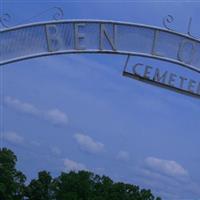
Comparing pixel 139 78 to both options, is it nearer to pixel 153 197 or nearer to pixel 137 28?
pixel 137 28

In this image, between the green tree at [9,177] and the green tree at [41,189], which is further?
the green tree at [41,189]

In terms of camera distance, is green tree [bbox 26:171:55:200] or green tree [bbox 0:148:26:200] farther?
green tree [bbox 26:171:55:200]

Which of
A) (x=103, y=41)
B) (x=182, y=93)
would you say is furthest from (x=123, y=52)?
(x=182, y=93)

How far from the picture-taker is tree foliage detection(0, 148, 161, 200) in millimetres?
52875

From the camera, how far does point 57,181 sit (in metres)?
55.8

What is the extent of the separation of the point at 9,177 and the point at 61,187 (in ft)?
13.6

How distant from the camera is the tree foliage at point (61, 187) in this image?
52.9m

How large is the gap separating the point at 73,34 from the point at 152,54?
4.89 feet

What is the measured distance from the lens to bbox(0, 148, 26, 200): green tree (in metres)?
52.7

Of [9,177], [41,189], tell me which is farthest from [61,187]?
[9,177]

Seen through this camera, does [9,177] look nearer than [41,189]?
Yes

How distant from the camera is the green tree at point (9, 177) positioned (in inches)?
2073

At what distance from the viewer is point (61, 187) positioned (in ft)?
179

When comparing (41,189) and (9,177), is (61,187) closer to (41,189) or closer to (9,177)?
(41,189)
